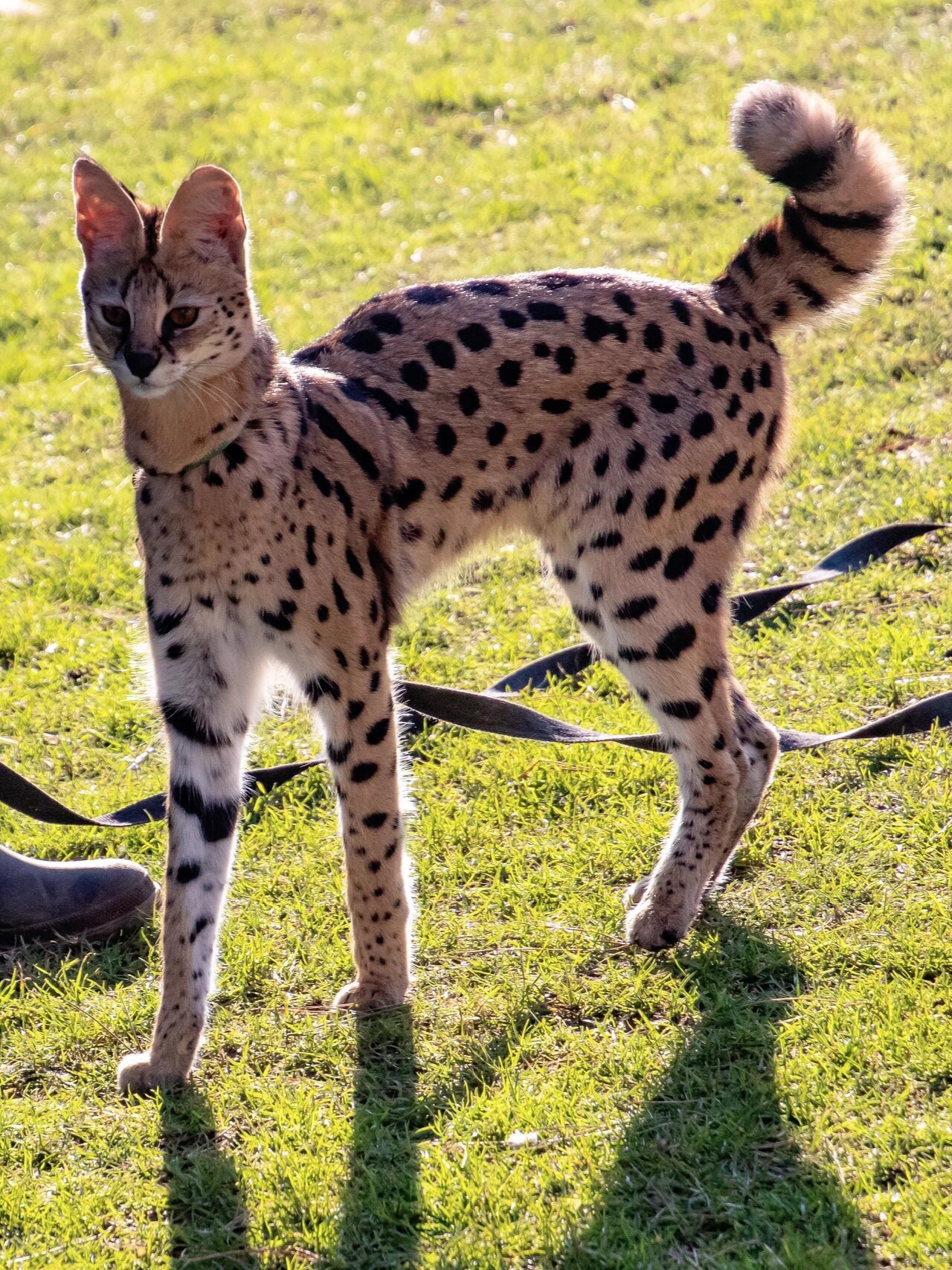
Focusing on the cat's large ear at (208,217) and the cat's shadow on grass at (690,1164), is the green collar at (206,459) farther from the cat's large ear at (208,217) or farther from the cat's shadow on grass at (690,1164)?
the cat's shadow on grass at (690,1164)

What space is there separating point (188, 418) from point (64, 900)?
153 cm

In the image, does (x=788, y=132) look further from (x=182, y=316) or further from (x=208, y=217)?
(x=182, y=316)

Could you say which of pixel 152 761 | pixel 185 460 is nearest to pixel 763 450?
pixel 185 460

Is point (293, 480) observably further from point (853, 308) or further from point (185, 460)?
point (853, 308)

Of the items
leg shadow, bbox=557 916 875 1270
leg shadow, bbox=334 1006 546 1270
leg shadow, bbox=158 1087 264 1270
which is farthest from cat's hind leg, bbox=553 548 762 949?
leg shadow, bbox=158 1087 264 1270

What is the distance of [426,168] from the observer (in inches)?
390

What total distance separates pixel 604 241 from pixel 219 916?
5764 mm

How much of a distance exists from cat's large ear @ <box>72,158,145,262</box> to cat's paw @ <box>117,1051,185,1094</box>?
198 centimetres

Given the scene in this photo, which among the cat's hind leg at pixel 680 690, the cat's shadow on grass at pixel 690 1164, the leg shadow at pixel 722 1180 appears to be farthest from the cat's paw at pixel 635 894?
the leg shadow at pixel 722 1180

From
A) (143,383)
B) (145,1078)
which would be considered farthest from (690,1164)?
(143,383)

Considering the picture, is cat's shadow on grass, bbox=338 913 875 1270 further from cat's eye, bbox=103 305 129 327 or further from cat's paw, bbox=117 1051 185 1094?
cat's eye, bbox=103 305 129 327

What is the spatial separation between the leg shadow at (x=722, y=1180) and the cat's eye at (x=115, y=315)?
7.25 ft

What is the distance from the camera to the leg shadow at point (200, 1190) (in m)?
3.30

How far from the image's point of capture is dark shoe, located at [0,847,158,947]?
432 cm
